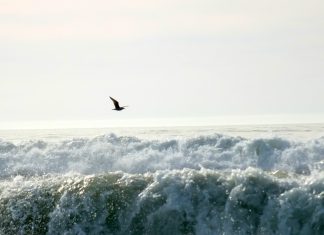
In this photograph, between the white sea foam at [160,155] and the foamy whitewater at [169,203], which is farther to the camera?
the white sea foam at [160,155]

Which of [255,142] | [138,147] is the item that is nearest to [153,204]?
[255,142]

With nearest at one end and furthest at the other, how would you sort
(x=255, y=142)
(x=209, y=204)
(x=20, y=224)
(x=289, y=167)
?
(x=209, y=204)
(x=20, y=224)
(x=289, y=167)
(x=255, y=142)

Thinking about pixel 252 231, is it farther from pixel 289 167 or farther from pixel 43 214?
pixel 289 167

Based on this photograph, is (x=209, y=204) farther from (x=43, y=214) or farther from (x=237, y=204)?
(x=43, y=214)

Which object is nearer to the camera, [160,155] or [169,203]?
[169,203]

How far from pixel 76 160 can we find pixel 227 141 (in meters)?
8.03

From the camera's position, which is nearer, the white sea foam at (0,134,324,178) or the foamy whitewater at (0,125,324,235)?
the foamy whitewater at (0,125,324,235)

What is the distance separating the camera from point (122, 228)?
18.8 meters

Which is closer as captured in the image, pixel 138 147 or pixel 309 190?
pixel 309 190

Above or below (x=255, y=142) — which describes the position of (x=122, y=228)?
below

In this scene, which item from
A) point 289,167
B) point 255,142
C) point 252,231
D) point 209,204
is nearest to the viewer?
point 252,231

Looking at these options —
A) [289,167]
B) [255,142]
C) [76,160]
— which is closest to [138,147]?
[76,160]

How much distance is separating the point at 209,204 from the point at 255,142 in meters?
13.5

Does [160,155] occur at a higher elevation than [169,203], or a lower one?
higher
